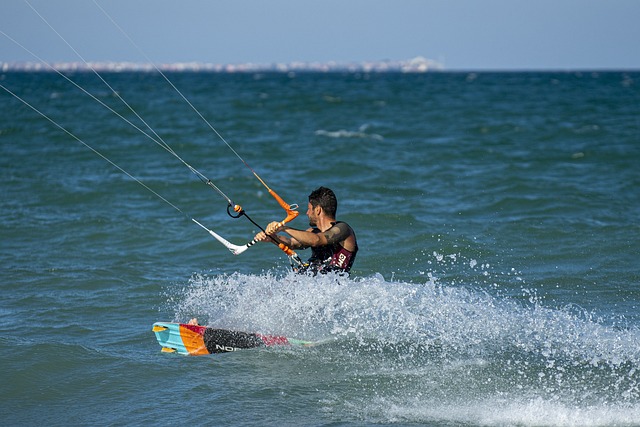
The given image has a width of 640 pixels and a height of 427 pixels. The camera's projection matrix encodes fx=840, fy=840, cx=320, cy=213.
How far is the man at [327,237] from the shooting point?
798cm

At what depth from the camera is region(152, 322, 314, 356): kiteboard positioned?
7.86 metres

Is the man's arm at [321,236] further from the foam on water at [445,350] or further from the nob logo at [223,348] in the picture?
the nob logo at [223,348]

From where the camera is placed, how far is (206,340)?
309 inches

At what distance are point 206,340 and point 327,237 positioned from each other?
149 cm

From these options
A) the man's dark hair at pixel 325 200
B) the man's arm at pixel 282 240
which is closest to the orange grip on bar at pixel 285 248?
the man's arm at pixel 282 240

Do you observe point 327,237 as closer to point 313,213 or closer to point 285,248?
point 313,213

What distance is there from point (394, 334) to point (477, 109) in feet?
109

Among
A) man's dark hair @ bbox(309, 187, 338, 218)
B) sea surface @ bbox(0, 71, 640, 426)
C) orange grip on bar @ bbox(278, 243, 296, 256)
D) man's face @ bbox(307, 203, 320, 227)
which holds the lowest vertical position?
sea surface @ bbox(0, 71, 640, 426)

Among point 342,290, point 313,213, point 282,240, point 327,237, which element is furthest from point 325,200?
point 342,290

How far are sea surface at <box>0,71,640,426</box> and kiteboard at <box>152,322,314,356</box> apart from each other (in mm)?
150

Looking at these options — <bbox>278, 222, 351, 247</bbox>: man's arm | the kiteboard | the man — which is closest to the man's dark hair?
the man

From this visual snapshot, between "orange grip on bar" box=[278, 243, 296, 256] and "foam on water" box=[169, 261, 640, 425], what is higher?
"orange grip on bar" box=[278, 243, 296, 256]

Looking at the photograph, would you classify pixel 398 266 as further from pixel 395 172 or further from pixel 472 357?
pixel 395 172

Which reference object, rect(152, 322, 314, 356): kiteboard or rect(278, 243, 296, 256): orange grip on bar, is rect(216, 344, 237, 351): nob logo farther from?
rect(278, 243, 296, 256): orange grip on bar
